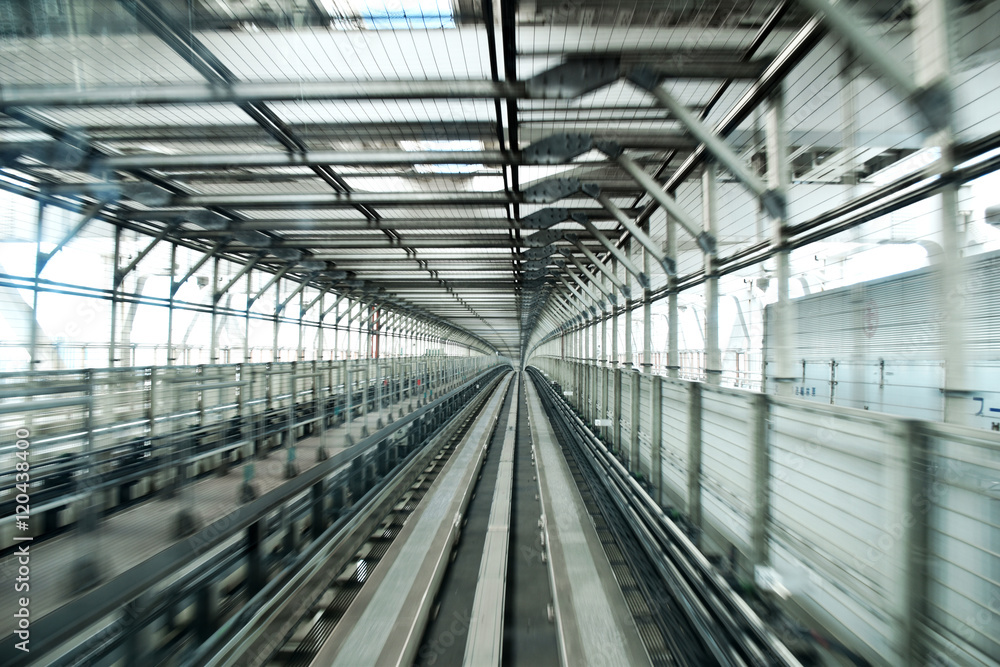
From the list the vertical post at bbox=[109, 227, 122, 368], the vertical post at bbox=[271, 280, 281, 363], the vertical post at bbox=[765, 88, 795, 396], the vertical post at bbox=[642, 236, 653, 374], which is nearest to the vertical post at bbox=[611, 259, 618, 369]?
the vertical post at bbox=[642, 236, 653, 374]

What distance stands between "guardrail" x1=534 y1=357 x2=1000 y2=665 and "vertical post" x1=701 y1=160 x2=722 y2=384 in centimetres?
102

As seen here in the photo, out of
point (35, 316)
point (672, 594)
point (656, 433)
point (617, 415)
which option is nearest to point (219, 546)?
point (672, 594)

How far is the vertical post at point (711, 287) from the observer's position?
15.9 feet

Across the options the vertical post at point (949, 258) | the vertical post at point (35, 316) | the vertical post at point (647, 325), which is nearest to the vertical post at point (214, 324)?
the vertical post at point (35, 316)

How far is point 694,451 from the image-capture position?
434cm

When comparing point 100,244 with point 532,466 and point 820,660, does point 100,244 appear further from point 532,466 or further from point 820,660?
point 820,660

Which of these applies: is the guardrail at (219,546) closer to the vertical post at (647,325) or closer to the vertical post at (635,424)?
the vertical post at (635,424)

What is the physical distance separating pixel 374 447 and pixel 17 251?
6406 mm

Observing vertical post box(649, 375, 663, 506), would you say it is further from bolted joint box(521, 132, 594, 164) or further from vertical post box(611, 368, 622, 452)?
bolted joint box(521, 132, 594, 164)

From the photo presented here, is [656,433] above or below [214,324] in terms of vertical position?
below

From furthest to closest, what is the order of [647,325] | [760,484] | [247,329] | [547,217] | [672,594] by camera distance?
1. [247,329]
2. [547,217]
3. [647,325]
4. [672,594]
5. [760,484]

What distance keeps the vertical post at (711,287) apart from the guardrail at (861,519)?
3.33 feet

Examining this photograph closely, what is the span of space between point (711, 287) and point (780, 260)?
1.35m

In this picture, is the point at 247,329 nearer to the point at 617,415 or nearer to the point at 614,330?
the point at 614,330
